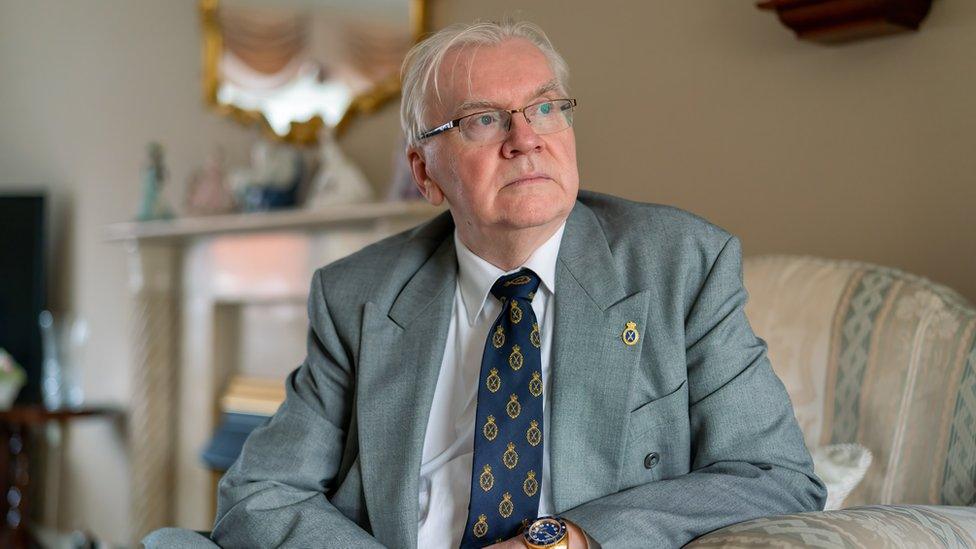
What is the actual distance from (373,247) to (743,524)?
0.83 m

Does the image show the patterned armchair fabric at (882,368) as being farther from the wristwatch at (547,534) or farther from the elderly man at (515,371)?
the wristwatch at (547,534)

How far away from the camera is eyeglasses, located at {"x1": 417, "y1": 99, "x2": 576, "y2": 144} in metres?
1.60

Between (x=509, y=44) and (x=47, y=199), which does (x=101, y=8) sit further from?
(x=509, y=44)

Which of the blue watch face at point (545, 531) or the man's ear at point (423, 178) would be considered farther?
the man's ear at point (423, 178)

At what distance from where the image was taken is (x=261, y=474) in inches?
64.2

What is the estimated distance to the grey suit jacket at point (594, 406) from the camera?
4.63 ft

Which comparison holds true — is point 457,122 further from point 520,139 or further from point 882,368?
point 882,368

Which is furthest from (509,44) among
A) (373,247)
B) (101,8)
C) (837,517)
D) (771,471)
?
(101,8)

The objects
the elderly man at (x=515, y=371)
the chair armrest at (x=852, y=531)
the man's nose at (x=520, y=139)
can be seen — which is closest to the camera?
the chair armrest at (x=852, y=531)

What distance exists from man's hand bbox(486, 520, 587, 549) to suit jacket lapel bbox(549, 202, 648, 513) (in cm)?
9

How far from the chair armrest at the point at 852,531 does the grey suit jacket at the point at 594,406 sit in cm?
12

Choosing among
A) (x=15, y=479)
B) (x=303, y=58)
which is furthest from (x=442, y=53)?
(x=15, y=479)

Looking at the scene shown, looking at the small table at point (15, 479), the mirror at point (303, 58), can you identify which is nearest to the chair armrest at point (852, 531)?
the mirror at point (303, 58)

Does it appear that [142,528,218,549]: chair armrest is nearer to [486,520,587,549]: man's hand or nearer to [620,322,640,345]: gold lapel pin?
[486,520,587,549]: man's hand
